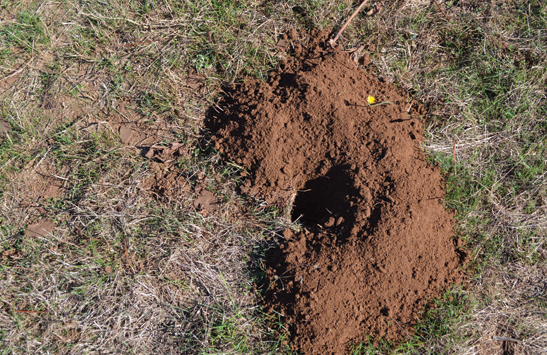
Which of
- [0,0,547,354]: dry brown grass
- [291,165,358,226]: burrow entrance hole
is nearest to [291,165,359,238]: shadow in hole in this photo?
[291,165,358,226]: burrow entrance hole

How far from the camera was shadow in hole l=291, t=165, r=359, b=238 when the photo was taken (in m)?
2.44

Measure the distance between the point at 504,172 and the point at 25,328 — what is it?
12.8 feet

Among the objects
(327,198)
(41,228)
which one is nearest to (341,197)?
(327,198)

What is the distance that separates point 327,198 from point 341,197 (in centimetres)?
15

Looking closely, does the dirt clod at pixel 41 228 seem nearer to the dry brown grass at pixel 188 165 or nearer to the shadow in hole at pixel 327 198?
the dry brown grass at pixel 188 165

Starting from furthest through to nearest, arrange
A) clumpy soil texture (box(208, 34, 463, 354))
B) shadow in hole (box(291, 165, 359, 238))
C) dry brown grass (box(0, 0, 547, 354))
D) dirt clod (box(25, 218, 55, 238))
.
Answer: dirt clod (box(25, 218, 55, 238))
dry brown grass (box(0, 0, 547, 354))
shadow in hole (box(291, 165, 359, 238))
clumpy soil texture (box(208, 34, 463, 354))

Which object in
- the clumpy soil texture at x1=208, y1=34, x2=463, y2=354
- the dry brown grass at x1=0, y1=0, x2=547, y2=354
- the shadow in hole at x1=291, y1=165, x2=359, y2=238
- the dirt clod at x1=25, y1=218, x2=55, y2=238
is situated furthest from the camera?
the dirt clod at x1=25, y1=218, x2=55, y2=238

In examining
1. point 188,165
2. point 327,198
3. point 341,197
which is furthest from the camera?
point 188,165

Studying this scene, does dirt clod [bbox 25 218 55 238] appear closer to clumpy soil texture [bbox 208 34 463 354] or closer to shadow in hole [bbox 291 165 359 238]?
clumpy soil texture [bbox 208 34 463 354]

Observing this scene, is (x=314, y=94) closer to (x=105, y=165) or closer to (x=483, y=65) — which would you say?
(x=483, y=65)

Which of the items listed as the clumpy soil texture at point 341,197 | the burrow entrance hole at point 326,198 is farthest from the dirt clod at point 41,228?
the burrow entrance hole at point 326,198

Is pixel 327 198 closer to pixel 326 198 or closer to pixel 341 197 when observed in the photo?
pixel 326 198

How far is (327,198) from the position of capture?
261 cm

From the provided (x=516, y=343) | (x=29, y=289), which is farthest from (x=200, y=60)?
(x=516, y=343)
